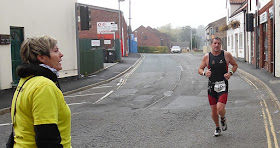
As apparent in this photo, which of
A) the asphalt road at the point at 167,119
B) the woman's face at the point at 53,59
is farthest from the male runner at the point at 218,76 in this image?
the woman's face at the point at 53,59

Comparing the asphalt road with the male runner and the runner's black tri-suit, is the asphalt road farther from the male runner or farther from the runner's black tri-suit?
the runner's black tri-suit

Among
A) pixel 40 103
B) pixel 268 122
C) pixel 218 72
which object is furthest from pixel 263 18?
pixel 40 103

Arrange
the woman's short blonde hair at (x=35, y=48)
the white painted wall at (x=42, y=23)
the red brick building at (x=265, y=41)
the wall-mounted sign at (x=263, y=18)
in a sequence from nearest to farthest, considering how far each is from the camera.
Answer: the woman's short blonde hair at (x=35, y=48) → the white painted wall at (x=42, y=23) → the red brick building at (x=265, y=41) → the wall-mounted sign at (x=263, y=18)

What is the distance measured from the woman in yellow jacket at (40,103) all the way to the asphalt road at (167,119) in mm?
3782

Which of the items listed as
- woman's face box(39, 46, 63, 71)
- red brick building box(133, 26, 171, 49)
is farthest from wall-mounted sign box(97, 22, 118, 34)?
red brick building box(133, 26, 171, 49)

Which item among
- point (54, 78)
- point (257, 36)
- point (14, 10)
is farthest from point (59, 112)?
point (257, 36)

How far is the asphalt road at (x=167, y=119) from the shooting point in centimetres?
639

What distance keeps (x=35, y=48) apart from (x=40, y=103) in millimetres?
382

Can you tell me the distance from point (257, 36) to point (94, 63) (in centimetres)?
1082

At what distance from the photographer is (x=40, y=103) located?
→ 2287 millimetres

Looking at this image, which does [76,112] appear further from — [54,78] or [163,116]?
[54,78]

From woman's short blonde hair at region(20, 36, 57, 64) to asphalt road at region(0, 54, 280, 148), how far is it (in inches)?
155

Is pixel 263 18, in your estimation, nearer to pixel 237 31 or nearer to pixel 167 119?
pixel 237 31

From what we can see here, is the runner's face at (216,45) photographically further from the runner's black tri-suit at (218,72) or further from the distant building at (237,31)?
the distant building at (237,31)
